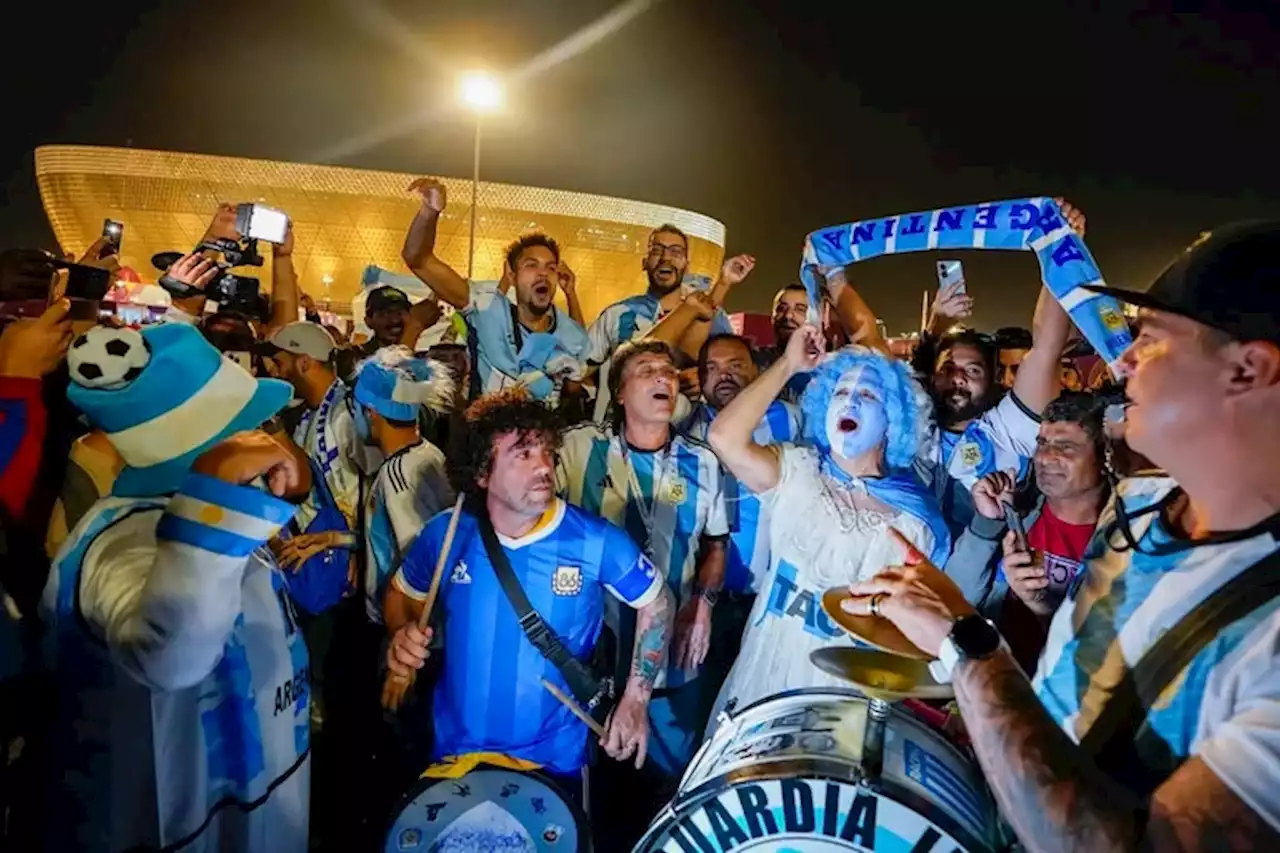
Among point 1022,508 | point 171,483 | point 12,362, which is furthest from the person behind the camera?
point 1022,508

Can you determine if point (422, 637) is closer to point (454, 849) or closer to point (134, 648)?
point (454, 849)

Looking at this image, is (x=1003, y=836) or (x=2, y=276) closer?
(x=1003, y=836)

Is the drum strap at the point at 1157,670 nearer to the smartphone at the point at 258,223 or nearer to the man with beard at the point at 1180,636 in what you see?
the man with beard at the point at 1180,636

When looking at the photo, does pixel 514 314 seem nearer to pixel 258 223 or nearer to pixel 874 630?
pixel 258 223

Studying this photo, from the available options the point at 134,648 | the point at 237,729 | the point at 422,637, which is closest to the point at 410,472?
the point at 422,637

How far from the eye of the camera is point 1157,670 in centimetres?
162

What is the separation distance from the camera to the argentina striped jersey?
3463 millimetres

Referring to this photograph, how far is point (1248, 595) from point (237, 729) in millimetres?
2512

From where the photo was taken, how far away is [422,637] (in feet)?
10.9

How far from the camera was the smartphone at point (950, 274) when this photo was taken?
5402mm

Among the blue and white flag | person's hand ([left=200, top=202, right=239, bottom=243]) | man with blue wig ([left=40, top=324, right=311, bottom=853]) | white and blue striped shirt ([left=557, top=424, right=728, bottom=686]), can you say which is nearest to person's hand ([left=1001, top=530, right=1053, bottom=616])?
the blue and white flag

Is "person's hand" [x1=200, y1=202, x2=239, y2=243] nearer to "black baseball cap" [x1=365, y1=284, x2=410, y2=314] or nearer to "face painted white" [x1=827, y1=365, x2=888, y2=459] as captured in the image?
"black baseball cap" [x1=365, y1=284, x2=410, y2=314]

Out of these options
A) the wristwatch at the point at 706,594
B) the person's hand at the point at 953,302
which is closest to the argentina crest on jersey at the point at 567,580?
the wristwatch at the point at 706,594

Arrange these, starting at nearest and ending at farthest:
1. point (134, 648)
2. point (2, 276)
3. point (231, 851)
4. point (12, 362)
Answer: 1. point (134, 648)
2. point (231, 851)
3. point (12, 362)
4. point (2, 276)
